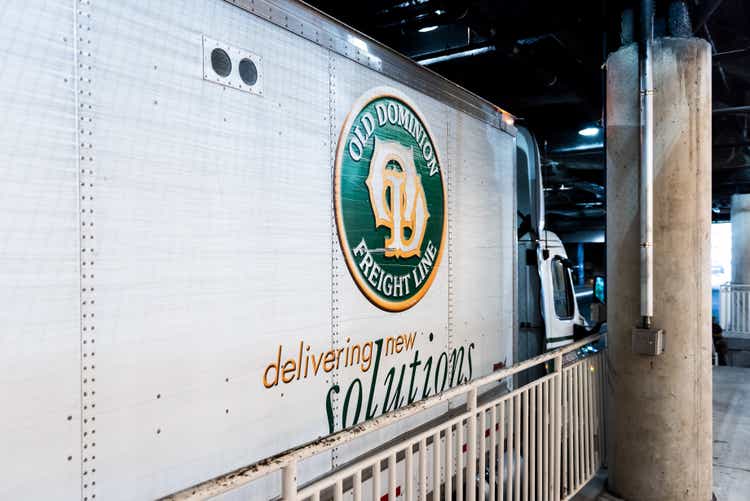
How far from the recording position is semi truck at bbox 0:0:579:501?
71.6 inches

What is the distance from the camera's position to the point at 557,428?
4.01 metres

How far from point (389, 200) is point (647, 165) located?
2.30m

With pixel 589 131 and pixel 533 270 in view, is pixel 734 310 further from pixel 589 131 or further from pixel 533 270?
pixel 533 270

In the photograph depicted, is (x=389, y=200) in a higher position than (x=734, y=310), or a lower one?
higher

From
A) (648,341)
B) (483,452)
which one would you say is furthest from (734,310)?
(483,452)

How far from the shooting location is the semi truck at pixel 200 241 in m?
1.82

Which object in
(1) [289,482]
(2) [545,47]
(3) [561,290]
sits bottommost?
(1) [289,482]

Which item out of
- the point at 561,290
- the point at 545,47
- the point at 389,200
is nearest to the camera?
the point at 389,200

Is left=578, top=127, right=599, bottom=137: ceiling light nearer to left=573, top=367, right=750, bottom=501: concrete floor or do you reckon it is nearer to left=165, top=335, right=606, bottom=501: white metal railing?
left=573, top=367, right=750, bottom=501: concrete floor

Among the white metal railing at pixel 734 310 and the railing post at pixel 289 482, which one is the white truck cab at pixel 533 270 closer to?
the railing post at pixel 289 482

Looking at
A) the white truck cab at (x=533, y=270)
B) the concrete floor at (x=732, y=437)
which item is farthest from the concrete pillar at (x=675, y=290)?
the white truck cab at (x=533, y=270)

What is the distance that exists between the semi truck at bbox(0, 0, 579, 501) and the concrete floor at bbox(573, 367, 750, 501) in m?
2.43

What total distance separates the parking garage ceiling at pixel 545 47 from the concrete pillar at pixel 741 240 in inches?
331

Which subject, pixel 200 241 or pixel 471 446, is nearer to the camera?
pixel 200 241
